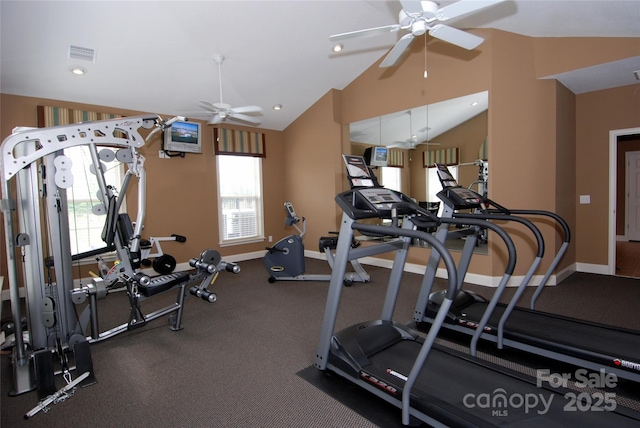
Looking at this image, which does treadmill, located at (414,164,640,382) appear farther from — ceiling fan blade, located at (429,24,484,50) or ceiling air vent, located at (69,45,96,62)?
ceiling air vent, located at (69,45,96,62)

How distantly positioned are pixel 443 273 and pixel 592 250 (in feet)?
7.69

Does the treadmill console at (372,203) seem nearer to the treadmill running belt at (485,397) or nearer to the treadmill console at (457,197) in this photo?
the treadmill console at (457,197)

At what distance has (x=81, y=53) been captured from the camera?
146 inches

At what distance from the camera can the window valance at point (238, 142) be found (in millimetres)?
6039

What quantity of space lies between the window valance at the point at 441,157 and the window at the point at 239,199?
336 centimetres

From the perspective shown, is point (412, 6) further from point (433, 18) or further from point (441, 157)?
point (441, 157)

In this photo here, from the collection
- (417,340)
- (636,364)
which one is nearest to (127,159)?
(417,340)

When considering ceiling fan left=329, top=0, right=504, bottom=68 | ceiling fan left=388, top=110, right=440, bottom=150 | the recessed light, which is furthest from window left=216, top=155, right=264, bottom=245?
ceiling fan left=329, top=0, right=504, bottom=68

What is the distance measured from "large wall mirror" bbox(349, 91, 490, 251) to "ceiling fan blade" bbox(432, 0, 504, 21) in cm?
188

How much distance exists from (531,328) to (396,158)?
358 centimetres

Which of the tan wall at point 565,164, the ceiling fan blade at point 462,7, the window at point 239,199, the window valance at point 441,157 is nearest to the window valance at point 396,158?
the window valance at point 441,157

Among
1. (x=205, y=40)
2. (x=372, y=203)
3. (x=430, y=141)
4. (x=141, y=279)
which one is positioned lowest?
(x=141, y=279)

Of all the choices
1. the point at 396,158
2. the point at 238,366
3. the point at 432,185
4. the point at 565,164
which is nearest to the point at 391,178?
the point at 396,158

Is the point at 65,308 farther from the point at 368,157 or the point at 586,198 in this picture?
the point at 586,198
